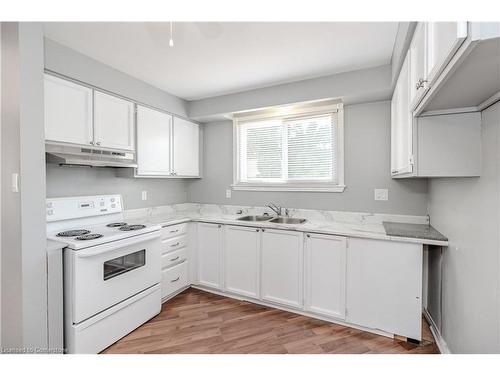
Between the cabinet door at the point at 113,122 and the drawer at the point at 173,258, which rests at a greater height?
the cabinet door at the point at 113,122

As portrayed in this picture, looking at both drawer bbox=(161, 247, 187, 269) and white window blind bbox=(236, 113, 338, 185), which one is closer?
drawer bbox=(161, 247, 187, 269)

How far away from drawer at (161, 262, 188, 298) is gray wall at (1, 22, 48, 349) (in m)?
1.12

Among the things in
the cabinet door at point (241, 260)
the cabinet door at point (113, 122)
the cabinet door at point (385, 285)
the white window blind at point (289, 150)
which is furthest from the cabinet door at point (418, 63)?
the cabinet door at point (113, 122)

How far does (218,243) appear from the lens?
9.53ft

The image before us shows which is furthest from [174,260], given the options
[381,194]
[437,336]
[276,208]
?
[437,336]

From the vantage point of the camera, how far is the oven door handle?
1758 millimetres

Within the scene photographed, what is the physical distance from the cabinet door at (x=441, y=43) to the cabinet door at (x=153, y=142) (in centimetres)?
259

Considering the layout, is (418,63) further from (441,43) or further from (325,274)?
(325,274)

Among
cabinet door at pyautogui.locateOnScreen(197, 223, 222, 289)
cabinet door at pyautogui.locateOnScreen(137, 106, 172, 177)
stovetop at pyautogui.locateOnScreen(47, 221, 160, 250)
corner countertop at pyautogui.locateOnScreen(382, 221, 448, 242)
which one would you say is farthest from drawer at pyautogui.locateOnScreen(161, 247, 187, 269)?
corner countertop at pyautogui.locateOnScreen(382, 221, 448, 242)

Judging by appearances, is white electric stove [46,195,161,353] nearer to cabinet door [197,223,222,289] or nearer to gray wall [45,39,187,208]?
gray wall [45,39,187,208]

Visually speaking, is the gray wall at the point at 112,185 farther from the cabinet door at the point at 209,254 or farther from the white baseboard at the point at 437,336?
the white baseboard at the point at 437,336

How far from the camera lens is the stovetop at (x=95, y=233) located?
1800 mm

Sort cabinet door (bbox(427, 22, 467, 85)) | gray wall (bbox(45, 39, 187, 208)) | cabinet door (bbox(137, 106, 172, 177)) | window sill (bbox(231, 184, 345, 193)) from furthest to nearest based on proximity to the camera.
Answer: window sill (bbox(231, 184, 345, 193)) → cabinet door (bbox(137, 106, 172, 177)) → gray wall (bbox(45, 39, 187, 208)) → cabinet door (bbox(427, 22, 467, 85))
